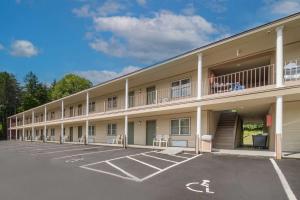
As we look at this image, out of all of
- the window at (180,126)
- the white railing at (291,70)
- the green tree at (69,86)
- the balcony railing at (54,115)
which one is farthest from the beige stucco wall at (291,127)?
the green tree at (69,86)

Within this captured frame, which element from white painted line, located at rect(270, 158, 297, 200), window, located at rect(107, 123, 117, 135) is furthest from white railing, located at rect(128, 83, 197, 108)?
white painted line, located at rect(270, 158, 297, 200)

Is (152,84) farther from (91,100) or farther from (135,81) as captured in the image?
(91,100)

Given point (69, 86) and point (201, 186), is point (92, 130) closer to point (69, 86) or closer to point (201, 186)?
point (201, 186)

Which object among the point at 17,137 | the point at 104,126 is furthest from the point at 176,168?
the point at 17,137

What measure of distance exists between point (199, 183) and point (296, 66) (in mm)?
8111

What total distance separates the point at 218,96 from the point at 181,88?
604 centimetres

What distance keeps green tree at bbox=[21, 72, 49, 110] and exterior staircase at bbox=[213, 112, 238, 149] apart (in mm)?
59707

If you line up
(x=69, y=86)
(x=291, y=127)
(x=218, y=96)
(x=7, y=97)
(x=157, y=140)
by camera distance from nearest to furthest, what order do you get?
(x=291, y=127) < (x=218, y=96) < (x=157, y=140) < (x=69, y=86) < (x=7, y=97)

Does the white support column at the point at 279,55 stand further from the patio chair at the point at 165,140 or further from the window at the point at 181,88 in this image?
the patio chair at the point at 165,140

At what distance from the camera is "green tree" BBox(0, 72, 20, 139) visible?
242 ft

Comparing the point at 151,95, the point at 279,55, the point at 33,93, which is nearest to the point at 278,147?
the point at 279,55

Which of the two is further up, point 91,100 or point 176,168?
point 91,100

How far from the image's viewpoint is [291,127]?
1538cm

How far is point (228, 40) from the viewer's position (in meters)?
15.0
